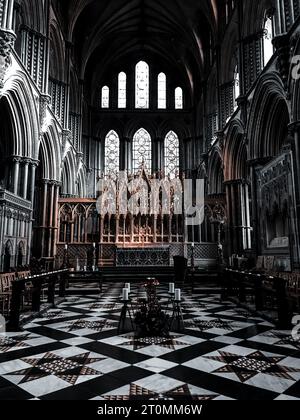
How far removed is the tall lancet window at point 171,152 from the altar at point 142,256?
46.8ft

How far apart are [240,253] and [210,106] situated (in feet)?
41.0

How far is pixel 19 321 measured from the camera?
6.44 meters

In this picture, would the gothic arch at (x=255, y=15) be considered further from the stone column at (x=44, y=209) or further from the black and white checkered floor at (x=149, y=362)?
the black and white checkered floor at (x=149, y=362)

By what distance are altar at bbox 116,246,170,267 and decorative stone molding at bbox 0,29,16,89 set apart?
377 inches

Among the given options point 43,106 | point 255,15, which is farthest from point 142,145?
point 255,15

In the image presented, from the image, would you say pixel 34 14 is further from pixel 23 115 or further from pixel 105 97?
pixel 105 97

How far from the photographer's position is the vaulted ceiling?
23.3 m

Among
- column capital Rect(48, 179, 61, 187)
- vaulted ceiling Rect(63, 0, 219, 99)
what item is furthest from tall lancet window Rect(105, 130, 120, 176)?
column capital Rect(48, 179, 61, 187)

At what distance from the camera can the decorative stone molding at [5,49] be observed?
10398 millimetres

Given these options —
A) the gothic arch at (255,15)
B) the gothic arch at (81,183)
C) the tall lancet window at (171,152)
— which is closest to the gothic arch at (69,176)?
the gothic arch at (81,183)

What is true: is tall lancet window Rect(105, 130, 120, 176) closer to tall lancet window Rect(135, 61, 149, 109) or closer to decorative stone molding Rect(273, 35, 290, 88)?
tall lancet window Rect(135, 61, 149, 109)

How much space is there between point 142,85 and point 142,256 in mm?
20253

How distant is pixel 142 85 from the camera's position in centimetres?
3075
